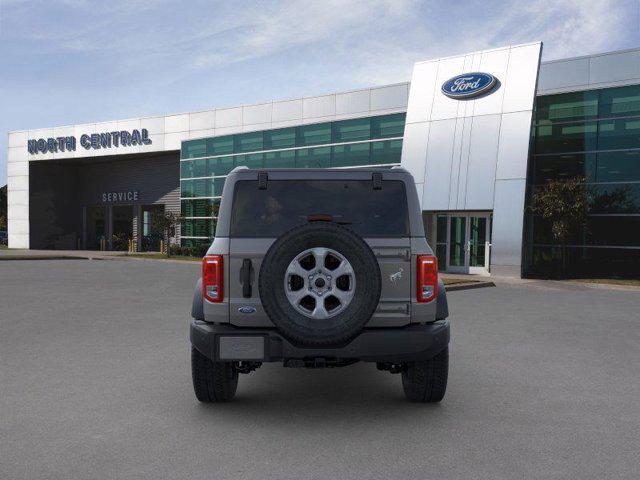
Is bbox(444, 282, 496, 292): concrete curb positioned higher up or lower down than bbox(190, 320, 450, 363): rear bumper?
lower down

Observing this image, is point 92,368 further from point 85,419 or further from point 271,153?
point 271,153

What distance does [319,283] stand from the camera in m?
4.43

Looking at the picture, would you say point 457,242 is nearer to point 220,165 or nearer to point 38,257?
point 220,165

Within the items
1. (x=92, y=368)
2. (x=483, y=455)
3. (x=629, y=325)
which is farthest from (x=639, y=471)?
(x=629, y=325)

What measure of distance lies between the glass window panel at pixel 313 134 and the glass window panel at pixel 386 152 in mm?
2891

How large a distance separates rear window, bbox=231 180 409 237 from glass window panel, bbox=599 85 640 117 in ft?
65.4

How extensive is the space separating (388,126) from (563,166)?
7893mm

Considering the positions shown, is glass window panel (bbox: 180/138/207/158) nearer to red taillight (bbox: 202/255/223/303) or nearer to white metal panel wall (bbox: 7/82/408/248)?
white metal panel wall (bbox: 7/82/408/248)

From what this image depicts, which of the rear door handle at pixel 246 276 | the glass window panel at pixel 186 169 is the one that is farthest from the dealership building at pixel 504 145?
the rear door handle at pixel 246 276

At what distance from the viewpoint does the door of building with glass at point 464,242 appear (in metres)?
23.7

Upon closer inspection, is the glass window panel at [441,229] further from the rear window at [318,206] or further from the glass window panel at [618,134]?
the rear window at [318,206]

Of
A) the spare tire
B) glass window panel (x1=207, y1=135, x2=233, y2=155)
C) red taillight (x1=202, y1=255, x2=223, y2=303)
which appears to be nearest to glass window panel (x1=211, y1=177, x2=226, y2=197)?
glass window panel (x1=207, y1=135, x2=233, y2=155)

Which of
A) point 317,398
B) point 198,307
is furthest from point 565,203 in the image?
point 198,307

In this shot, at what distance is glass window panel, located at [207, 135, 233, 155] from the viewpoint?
3453 cm
